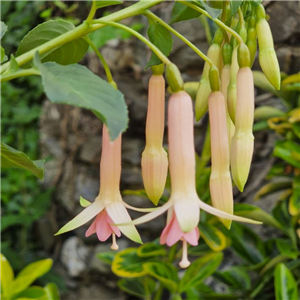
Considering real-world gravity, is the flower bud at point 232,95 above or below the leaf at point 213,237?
above

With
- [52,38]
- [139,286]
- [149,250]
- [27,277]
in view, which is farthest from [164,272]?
[52,38]

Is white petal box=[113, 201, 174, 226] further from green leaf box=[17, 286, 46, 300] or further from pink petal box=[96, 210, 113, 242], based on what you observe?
green leaf box=[17, 286, 46, 300]

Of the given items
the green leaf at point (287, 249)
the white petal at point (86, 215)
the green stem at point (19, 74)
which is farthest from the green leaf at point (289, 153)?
the green stem at point (19, 74)

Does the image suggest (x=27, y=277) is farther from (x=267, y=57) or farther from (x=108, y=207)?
(x=267, y=57)

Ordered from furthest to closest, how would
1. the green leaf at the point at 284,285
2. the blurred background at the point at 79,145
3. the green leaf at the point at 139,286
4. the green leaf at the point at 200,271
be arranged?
the blurred background at the point at 79,145 < the green leaf at the point at 139,286 < the green leaf at the point at 200,271 < the green leaf at the point at 284,285

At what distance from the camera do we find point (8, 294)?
1.02 metres

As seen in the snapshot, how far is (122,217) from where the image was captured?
0.46m

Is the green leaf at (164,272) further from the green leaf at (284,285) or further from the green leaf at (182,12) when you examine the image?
the green leaf at (182,12)

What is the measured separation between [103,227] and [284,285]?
1.99 feet

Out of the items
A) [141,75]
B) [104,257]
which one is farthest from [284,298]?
[141,75]

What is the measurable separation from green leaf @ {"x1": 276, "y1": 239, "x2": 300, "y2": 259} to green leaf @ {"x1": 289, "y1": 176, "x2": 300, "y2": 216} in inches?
3.2

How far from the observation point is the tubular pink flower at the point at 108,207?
1.48 feet

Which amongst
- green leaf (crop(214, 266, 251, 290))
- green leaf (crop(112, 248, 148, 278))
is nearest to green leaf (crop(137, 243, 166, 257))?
green leaf (crop(112, 248, 148, 278))

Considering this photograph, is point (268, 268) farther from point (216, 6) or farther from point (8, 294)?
point (216, 6)
